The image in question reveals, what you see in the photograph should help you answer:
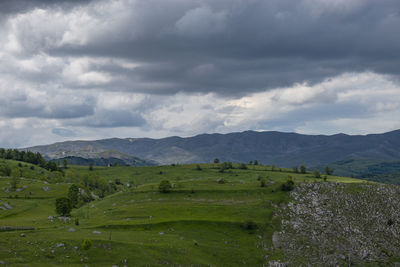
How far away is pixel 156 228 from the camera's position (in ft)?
358

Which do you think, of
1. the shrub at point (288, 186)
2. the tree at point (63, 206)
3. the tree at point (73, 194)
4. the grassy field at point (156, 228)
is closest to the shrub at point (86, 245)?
the grassy field at point (156, 228)

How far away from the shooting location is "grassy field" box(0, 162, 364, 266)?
76.0m

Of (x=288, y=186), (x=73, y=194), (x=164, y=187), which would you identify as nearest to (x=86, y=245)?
(x=164, y=187)

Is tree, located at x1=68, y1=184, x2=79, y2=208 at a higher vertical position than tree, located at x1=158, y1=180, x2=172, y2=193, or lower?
lower

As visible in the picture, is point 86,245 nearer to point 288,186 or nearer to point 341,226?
point 341,226

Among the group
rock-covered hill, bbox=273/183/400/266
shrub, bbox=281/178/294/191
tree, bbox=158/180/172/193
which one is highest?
shrub, bbox=281/178/294/191

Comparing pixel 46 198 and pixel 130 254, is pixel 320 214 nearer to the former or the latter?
pixel 130 254

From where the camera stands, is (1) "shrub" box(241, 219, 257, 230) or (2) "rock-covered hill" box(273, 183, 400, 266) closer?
(2) "rock-covered hill" box(273, 183, 400, 266)

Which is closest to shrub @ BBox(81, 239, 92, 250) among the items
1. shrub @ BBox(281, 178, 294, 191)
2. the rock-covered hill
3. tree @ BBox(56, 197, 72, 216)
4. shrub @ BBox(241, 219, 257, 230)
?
shrub @ BBox(241, 219, 257, 230)

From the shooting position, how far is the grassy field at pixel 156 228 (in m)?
76.0

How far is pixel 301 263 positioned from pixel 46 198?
14416 centimetres

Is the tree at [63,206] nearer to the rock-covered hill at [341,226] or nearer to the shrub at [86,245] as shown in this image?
the shrub at [86,245]

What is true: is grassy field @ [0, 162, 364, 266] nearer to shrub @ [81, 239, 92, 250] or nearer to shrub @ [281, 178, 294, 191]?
shrub @ [81, 239, 92, 250]

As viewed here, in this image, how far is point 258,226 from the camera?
381ft
